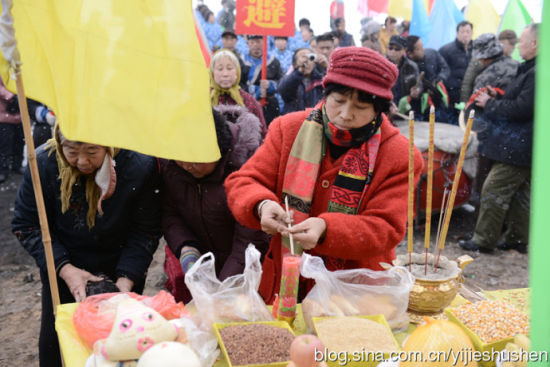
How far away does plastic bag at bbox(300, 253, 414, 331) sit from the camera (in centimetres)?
173

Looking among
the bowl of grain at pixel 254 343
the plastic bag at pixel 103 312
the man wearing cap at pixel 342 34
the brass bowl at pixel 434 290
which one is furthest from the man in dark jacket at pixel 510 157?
the man wearing cap at pixel 342 34

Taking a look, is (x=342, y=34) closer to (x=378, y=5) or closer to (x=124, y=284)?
(x=378, y=5)

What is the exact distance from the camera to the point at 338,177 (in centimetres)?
197

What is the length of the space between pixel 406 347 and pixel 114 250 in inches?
60.0

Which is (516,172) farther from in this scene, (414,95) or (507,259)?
(414,95)

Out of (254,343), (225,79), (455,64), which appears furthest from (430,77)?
(254,343)

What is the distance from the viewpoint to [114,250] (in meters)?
2.42

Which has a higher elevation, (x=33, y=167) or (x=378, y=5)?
(x=378, y=5)

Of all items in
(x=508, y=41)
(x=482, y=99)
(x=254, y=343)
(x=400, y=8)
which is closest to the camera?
(x=254, y=343)

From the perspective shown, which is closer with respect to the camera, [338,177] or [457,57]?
[338,177]

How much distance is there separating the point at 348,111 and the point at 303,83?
4.21 meters

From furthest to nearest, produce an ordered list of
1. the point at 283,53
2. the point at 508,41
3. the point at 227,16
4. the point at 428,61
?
the point at 227,16, the point at 283,53, the point at 428,61, the point at 508,41

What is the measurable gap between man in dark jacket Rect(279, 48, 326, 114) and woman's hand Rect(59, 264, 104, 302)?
13.4ft

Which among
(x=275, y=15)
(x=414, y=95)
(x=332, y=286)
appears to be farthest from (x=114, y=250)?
(x=414, y=95)
